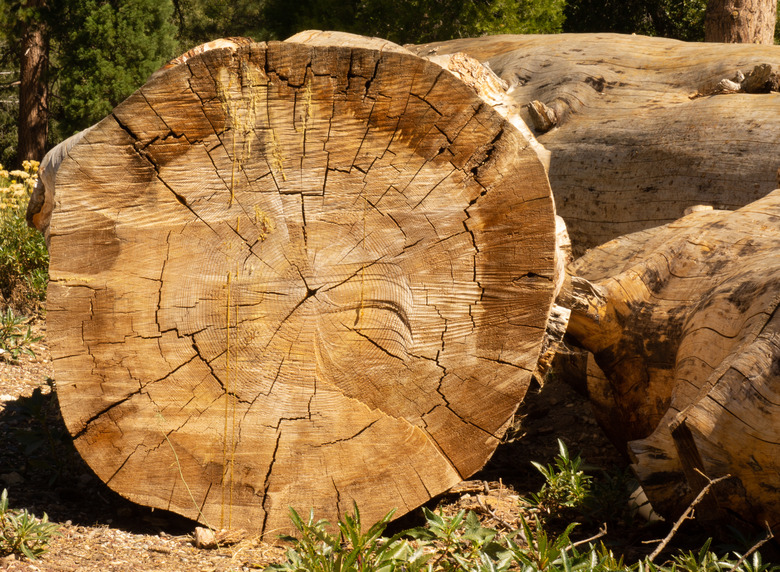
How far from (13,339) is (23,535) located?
108 inches

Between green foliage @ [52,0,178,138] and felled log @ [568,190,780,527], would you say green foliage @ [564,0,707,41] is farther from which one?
felled log @ [568,190,780,527]

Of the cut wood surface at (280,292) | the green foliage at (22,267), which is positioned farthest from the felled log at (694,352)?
the green foliage at (22,267)

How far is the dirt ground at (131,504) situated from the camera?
242 cm

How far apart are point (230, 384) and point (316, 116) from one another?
0.93 metres

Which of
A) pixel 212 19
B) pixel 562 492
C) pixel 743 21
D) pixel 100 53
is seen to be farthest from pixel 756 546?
pixel 212 19

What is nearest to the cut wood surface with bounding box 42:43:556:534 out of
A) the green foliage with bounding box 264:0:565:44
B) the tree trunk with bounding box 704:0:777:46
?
the tree trunk with bounding box 704:0:777:46

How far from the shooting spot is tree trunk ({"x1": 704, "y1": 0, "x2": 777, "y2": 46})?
7.14 meters

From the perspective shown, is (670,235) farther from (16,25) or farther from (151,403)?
(16,25)

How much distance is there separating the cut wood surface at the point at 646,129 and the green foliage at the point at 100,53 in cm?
855

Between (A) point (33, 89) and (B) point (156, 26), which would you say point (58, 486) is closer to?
(A) point (33, 89)

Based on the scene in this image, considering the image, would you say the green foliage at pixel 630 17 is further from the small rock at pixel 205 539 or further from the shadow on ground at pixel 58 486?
the small rock at pixel 205 539

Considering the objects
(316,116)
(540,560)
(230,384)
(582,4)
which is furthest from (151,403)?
(582,4)

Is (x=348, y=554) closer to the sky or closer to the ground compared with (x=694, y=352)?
closer to the ground

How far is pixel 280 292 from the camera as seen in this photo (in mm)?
2537
